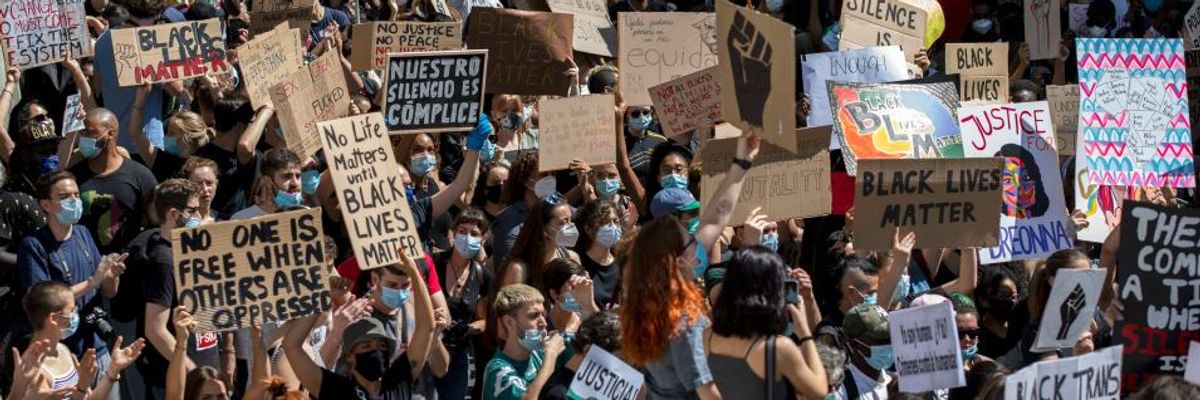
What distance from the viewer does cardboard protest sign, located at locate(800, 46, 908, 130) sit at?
13836 mm

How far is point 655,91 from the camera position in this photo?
1359 centimetres

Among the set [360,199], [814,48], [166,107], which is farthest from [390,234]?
[814,48]

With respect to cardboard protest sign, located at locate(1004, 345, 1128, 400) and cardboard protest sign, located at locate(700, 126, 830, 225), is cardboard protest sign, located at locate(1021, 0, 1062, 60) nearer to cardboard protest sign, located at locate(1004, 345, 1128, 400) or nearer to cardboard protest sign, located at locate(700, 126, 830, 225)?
cardboard protest sign, located at locate(700, 126, 830, 225)

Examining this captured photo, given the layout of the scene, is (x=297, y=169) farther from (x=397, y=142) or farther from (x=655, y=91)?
(x=655, y=91)

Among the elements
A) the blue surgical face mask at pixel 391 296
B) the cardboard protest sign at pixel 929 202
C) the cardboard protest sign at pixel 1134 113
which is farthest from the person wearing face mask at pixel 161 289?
the cardboard protest sign at pixel 1134 113

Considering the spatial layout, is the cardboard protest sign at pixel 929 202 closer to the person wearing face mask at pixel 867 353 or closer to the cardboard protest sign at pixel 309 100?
the person wearing face mask at pixel 867 353

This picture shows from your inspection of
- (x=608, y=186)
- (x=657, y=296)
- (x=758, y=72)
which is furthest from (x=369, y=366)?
(x=608, y=186)

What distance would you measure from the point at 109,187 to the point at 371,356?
288 centimetres

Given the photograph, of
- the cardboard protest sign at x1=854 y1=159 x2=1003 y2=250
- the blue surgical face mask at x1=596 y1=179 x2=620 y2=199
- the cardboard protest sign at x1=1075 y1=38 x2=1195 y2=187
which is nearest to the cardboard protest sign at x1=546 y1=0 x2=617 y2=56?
the blue surgical face mask at x1=596 y1=179 x2=620 y2=199

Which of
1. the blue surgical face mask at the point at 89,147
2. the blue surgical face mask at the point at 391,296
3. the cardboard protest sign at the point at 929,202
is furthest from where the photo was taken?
the blue surgical face mask at the point at 89,147

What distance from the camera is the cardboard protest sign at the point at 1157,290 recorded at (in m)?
9.52

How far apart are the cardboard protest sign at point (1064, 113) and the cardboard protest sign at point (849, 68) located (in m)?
1.01

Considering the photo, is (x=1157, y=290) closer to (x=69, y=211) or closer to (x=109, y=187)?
(x=69, y=211)

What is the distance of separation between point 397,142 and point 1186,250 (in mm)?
5237
